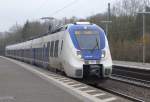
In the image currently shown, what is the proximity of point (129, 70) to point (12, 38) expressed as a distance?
116160 millimetres

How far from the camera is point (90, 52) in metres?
20.6

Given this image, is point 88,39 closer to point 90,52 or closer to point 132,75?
point 90,52

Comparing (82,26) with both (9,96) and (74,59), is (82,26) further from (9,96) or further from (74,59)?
(9,96)

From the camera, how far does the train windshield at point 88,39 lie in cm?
2094

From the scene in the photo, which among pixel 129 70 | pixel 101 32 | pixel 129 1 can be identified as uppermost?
pixel 129 1

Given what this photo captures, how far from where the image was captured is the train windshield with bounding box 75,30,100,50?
68.7 feet

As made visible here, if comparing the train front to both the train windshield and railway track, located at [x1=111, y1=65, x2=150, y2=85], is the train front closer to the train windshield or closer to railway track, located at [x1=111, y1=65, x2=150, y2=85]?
the train windshield

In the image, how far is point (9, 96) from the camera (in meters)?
13.5

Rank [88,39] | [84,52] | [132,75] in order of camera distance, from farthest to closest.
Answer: [132,75]
[88,39]
[84,52]

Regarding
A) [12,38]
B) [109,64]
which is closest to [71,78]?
[109,64]

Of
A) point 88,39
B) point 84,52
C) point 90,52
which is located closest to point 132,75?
point 88,39

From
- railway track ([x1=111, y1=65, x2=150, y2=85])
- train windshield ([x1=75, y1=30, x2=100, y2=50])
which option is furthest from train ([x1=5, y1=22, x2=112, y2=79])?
railway track ([x1=111, y1=65, x2=150, y2=85])

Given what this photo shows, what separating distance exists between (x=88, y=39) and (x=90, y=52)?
0.98 meters

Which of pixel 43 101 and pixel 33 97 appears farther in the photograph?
pixel 33 97
